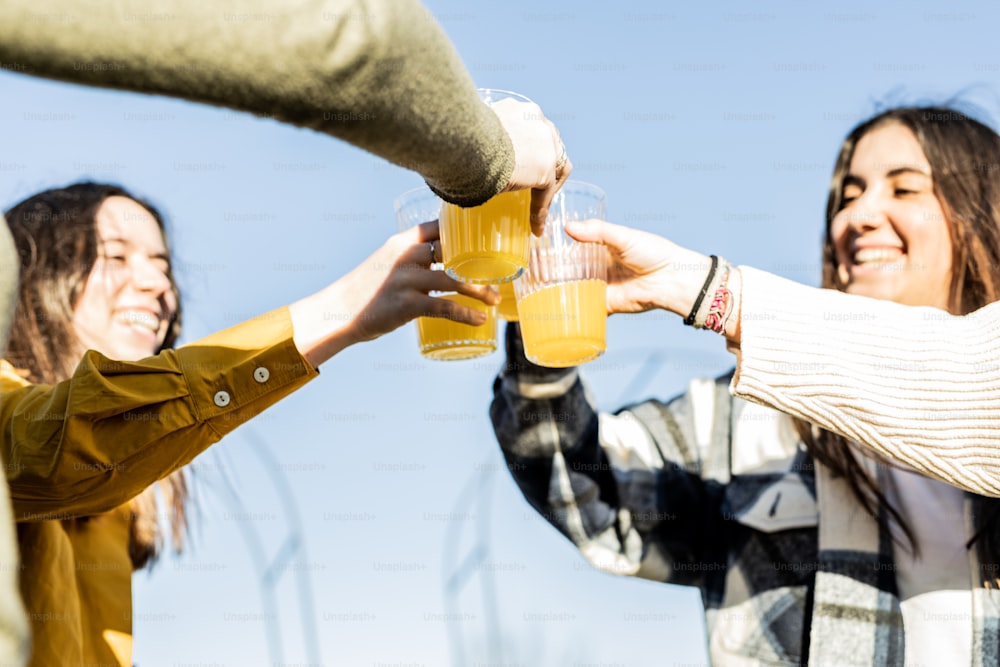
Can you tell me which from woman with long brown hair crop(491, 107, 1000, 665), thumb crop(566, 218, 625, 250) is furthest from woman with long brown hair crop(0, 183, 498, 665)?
woman with long brown hair crop(491, 107, 1000, 665)

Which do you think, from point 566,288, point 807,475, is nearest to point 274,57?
point 566,288

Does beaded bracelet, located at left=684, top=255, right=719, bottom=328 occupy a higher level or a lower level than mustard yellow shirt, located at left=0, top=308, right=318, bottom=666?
higher

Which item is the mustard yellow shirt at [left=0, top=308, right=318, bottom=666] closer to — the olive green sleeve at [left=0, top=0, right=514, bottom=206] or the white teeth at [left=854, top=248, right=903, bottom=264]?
the olive green sleeve at [left=0, top=0, right=514, bottom=206]

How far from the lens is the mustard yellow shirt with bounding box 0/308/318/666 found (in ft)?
6.84

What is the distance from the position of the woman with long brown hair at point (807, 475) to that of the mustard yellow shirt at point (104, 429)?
0.99m

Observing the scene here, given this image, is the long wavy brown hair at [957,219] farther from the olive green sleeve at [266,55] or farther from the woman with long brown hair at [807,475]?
the olive green sleeve at [266,55]

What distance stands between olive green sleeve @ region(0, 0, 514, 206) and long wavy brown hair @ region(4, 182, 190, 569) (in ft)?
6.98

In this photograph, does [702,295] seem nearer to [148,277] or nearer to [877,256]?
[877,256]

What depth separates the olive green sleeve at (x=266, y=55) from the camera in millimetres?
958

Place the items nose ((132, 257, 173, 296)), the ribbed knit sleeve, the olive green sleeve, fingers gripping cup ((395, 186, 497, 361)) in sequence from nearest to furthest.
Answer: the olive green sleeve, the ribbed knit sleeve, fingers gripping cup ((395, 186, 497, 361)), nose ((132, 257, 173, 296))

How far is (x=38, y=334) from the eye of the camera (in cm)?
305

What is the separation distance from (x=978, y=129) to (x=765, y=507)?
1686 millimetres

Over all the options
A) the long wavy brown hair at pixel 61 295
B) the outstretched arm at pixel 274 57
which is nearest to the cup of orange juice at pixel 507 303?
the long wavy brown hair at pixel 61 295

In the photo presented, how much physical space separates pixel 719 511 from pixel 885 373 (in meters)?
1.25
